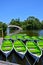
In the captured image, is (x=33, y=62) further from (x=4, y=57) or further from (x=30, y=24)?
(x=30, y=24)

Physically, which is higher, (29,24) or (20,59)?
(29,24)

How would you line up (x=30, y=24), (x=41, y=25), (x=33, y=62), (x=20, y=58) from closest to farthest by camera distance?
(x=33, y=62)
(x=20, y=58)
(x=30, y=24)
(x=41, y=25)

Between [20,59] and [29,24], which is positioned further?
[29,24]

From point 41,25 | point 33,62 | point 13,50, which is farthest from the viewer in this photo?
point 41,25

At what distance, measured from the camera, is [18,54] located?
21.4 m

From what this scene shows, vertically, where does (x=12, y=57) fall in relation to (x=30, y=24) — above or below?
below

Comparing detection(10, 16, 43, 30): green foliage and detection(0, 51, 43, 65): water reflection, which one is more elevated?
detection(10, 16, 43, 30): green foliage

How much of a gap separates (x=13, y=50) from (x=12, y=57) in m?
1.35

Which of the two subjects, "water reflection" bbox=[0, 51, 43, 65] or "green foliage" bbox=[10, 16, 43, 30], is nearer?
"water reflection" bbox=[0, 51, 43, 65]

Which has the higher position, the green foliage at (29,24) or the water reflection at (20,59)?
the green foliage at (29,24)

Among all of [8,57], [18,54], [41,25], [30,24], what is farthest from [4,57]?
[41,25]

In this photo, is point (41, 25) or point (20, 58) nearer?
point (20, 58)

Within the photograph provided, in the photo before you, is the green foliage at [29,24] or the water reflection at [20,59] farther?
the green foliage at [29,24]

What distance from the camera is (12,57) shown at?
2209 centimetres
